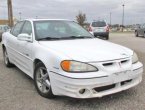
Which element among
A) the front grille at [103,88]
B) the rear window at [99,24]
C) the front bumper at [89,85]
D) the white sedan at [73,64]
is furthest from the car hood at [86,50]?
the rear window at [99,24]

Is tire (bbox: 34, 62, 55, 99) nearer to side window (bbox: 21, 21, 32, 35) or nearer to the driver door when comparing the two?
the driver door

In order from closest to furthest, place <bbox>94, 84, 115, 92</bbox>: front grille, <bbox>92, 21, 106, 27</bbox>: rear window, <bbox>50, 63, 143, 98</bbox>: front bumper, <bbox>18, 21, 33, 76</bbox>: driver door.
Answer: <bbox>50, 63, 143, 98</bbox>: front bumper
<bbox>94, 84, 115, 92</bbox>: front grille
<bbox>18, 21, 33, 76</bbox>: driver door
<bbox>92, 21, 106, 27</bbox>: rear window

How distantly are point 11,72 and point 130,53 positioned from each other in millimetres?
3528

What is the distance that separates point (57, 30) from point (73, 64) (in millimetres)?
1789

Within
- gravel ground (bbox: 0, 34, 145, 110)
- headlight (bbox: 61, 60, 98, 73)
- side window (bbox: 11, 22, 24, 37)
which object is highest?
side window (bbox: 11, 22, 24, 37)

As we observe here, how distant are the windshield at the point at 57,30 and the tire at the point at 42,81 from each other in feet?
2.48

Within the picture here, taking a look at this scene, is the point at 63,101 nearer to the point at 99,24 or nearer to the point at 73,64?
the point at 73,64

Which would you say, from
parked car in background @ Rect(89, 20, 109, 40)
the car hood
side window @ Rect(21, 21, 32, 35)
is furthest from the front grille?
parked car in background @ Rect(89, 20, 109, 40)

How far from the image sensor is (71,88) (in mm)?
4035

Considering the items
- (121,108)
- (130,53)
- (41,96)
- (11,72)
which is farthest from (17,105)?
(11,72)

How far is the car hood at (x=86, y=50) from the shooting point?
420 centimetres

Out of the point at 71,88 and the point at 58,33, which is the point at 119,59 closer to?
the point at 71,88

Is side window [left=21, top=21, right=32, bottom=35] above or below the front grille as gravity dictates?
above

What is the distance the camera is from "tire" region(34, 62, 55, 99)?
4625 millimetres
